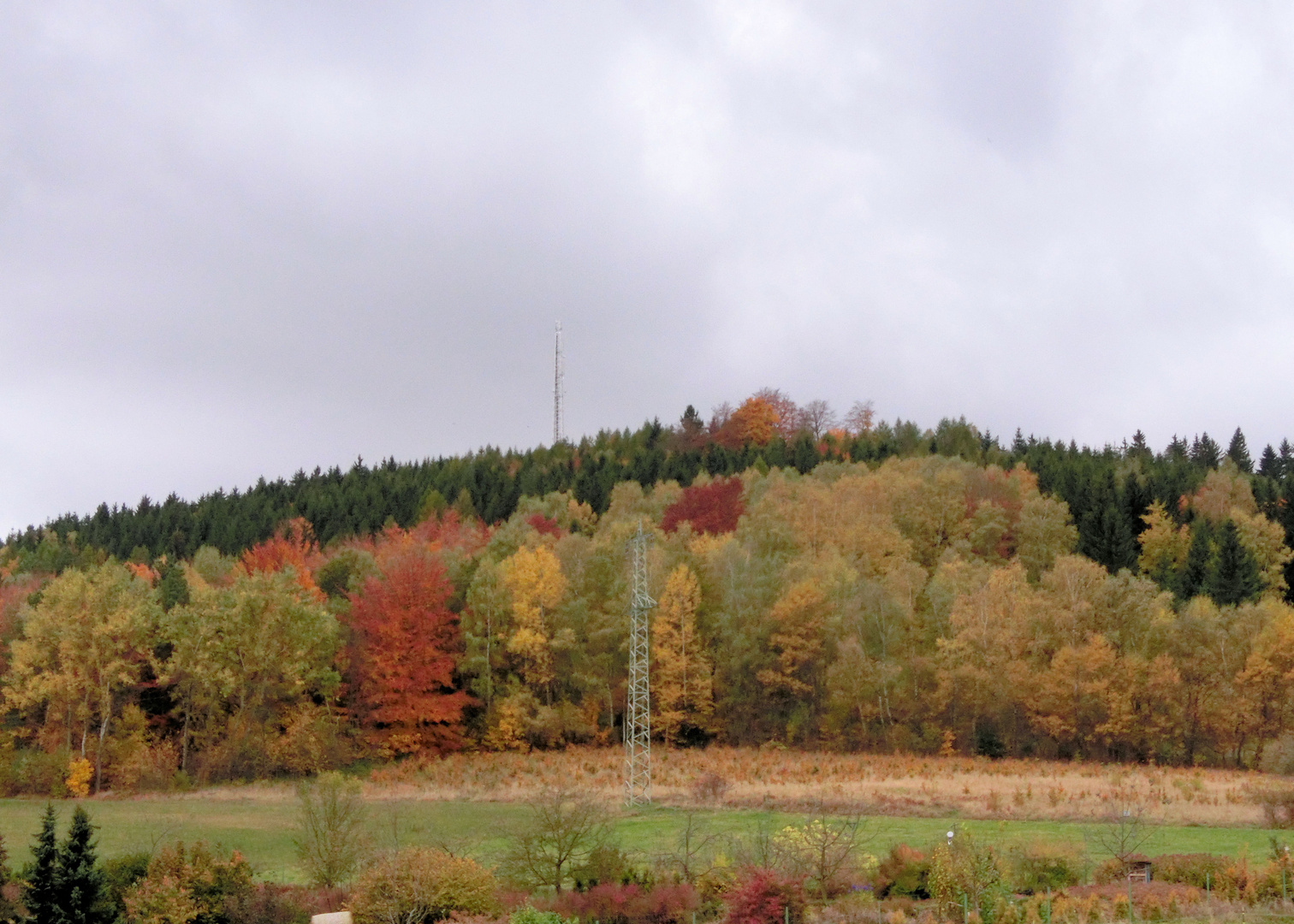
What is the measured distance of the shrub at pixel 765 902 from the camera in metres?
26.2

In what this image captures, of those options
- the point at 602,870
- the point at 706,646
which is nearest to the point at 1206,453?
the point at 706,646

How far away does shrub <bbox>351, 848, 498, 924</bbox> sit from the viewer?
91.9 feet

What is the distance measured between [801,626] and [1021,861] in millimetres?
40923

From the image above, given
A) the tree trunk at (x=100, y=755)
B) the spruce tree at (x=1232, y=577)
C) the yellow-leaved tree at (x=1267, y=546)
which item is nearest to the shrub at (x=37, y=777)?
the tree trunk at (x=100, y=755)

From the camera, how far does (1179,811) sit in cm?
4247

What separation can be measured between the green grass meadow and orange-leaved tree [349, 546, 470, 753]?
1277 centimetres

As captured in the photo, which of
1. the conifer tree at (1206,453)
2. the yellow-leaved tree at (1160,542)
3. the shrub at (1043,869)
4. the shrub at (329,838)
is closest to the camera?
the shrub at (1043,869)

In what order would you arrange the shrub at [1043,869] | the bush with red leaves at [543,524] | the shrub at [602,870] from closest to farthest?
1. the shrub at [1043,869]
2. the shrub at [602,870]
3. the bush with red leaves at [543,524]

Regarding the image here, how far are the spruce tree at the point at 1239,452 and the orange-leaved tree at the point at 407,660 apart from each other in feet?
367

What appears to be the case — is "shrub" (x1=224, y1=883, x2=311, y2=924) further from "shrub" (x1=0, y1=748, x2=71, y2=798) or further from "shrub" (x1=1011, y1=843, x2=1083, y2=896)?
"shrub" (x1=0, y1=748, x2=71, y2=798)

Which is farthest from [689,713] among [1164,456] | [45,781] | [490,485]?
[1164,456]

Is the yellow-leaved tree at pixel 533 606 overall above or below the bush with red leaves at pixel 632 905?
above

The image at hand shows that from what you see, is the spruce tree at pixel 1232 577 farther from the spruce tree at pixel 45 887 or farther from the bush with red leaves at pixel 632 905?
the spruce tree at pixel 45 887

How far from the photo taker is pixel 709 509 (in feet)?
327
